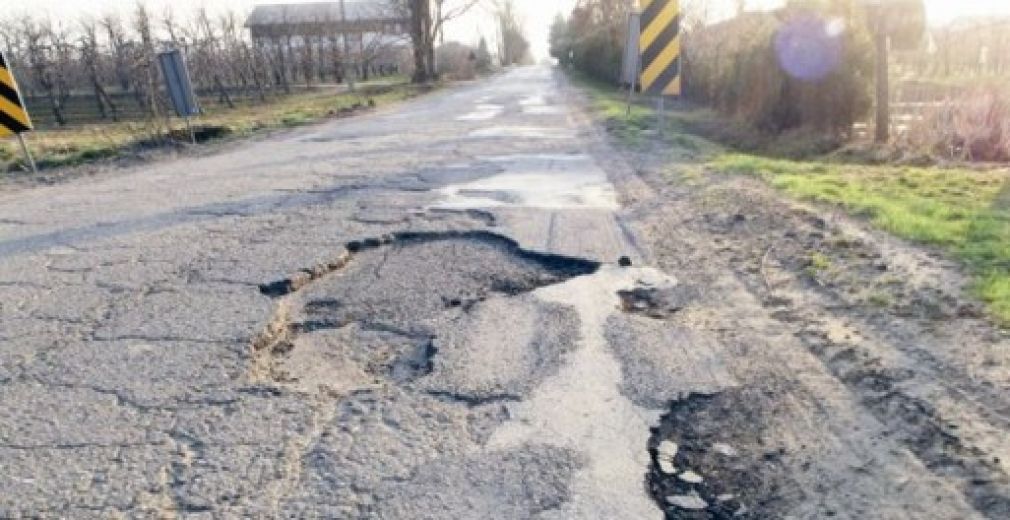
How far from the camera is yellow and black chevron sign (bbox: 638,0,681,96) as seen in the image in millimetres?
9266

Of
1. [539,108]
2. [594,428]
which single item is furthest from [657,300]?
[539,108]

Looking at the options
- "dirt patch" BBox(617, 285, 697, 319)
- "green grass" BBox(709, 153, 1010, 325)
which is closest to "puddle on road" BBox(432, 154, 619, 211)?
"green grass" BBox(709, 153, 1010, 325)

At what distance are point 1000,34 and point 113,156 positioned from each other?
84.4 ft

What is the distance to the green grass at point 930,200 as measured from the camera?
3639 millimetres

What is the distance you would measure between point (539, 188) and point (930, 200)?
3.36 metres

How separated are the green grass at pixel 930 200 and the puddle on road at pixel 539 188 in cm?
147

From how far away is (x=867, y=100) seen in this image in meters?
9.32

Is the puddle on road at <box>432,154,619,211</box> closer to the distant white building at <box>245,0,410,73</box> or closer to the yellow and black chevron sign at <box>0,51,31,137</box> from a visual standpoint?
the yellow and black chevron sign at <box>0,51,31,137</box>

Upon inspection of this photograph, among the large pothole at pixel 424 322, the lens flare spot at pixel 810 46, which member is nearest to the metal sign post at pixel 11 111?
the large pothole at pixel 424 322

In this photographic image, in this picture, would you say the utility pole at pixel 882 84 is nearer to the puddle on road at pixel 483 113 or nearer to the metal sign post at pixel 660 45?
the metal sign post at pixel 660 45

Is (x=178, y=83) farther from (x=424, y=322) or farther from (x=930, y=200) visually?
(x=930, y=200)

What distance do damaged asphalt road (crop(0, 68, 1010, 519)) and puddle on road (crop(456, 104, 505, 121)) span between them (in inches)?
395

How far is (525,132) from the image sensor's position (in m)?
11.9

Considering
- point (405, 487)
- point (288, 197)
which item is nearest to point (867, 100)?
point (288, 197)
